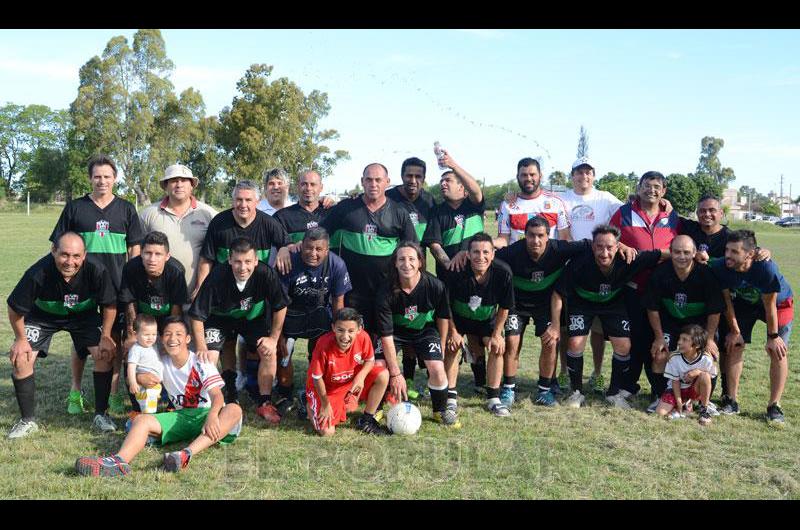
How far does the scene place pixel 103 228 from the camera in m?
5.98

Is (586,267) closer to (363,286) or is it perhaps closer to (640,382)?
(640,382)

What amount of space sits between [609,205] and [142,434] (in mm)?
4999

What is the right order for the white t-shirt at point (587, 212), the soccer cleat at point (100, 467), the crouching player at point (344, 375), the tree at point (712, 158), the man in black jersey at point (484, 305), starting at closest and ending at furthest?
the soccer cleat at point (100, 467) < the crouching player at point (344, 375) < the man in black jersey at point (484, 305) < the white t-shirt at point (587, 212) < the tree at point (712, 158)

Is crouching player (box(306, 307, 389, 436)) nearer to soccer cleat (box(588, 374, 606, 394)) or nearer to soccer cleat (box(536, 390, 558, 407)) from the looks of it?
soccer cleat (box(536, 390, 558, 407))

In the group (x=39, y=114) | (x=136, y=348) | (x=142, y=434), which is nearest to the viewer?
(x=142, y=434)

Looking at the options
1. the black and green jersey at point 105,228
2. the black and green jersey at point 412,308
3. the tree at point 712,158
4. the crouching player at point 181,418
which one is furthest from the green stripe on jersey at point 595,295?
the tree at point 712,158

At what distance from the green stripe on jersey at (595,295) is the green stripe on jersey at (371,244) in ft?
6.25

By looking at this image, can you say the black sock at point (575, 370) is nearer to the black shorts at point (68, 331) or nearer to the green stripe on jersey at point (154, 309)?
the green stripe on jersey at point (154, 309)

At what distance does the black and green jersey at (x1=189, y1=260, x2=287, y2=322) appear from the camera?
18.8 feet

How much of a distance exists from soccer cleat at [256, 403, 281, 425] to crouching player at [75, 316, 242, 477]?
1.92 feet

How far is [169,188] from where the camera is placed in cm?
622

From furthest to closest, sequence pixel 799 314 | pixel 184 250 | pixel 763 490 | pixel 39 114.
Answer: pixel 39 114 → pixel 799 314 → pixel 184 250 → pixel 763 490

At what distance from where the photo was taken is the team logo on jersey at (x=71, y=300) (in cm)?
560

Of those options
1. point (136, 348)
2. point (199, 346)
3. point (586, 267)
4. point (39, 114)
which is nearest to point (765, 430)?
point (586, 267)
